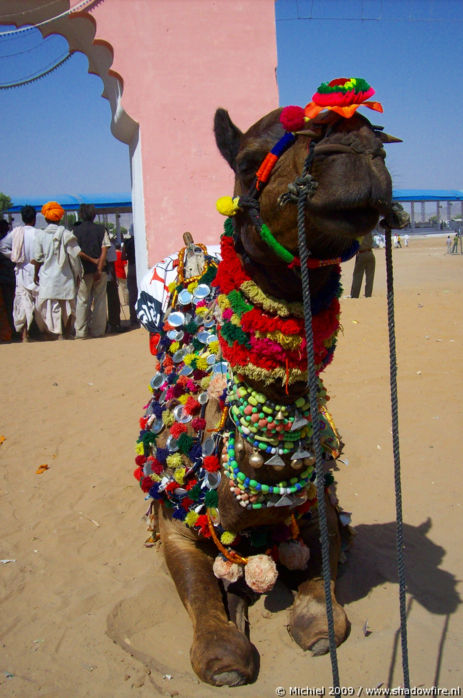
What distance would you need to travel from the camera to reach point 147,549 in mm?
3756

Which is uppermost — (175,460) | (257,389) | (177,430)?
(257,389)

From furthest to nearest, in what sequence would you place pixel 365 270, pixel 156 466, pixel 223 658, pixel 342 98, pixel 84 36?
pixel 365 270 < pixel 84 36 < pixel 156 466 < pixel 223 658 < pixel 342 98

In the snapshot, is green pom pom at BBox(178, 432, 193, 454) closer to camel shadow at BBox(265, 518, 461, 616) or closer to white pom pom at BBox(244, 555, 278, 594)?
white pom pom at BBox(244, 555, 278, 594)

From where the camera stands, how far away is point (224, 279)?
233 centimetres

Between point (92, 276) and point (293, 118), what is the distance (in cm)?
807

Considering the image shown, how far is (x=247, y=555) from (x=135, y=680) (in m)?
0.71

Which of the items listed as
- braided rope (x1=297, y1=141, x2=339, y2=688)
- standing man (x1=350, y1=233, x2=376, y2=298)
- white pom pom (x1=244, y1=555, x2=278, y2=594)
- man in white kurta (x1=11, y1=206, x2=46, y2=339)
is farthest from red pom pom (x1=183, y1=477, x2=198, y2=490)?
standing man (x1=350, y1=233, x2=376, y2=298)

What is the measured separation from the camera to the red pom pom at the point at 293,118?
1.89m

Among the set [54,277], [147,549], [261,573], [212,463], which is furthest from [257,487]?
[54,277]

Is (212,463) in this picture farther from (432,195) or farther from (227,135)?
(432,195)

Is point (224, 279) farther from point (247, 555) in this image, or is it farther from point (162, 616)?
point (162, 616)

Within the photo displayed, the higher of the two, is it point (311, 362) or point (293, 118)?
point (293, 118)

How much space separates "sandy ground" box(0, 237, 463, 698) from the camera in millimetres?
2693

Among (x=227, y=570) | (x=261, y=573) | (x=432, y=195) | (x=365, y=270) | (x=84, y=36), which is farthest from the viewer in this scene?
(x=432, y=195)
